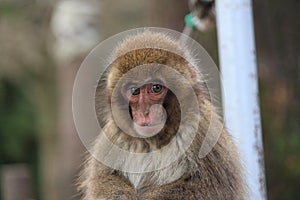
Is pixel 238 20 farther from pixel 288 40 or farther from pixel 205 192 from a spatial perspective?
pixel 288 40

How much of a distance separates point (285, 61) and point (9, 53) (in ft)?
19.6

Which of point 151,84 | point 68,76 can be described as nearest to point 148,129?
point 151,84

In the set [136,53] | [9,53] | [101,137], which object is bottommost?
[101,137]

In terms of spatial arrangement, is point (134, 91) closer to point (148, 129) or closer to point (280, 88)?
point (148, 129)

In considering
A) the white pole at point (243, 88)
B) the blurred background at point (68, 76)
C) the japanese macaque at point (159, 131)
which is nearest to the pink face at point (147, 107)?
the japanese macaque at point (159, 131)

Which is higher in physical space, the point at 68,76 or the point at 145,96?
the point at 68,76

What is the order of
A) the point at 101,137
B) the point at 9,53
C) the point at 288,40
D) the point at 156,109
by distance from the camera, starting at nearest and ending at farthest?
the point at 156,109
the point at 101,137
the point at 288,40
the point at 9,53

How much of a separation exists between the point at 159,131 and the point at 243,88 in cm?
51

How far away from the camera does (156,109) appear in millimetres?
3557

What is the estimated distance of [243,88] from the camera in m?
3.85

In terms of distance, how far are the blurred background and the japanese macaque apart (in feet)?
2.48

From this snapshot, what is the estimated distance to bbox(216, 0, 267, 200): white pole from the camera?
3838 millimetres

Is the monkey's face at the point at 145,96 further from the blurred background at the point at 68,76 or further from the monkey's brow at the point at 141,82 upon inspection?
→ the blurred background at the point at 68,76

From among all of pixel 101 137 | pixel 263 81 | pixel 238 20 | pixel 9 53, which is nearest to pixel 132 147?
pixel 101 137
